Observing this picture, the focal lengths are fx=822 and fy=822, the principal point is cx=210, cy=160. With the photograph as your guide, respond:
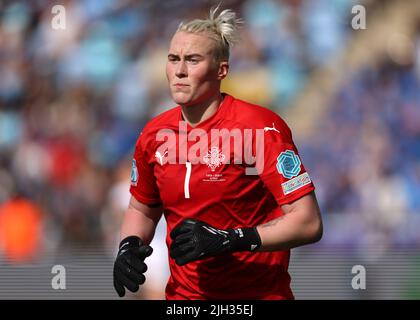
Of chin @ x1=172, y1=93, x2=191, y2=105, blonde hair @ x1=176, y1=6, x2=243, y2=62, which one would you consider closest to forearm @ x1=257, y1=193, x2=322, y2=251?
chin @ x1=172, y1=93, x2=191, y2=105

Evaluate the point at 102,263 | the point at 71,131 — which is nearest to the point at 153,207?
the point at 102,263

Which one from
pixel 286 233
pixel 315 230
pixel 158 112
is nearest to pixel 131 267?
pixel 286 233

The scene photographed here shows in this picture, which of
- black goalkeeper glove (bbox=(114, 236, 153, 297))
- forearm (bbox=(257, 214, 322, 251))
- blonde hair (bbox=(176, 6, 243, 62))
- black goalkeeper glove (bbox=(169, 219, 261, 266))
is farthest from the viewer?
blonde hair (bbox=(176, 6, 243, 62))

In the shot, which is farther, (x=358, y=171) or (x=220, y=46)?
(x=358, y=171)

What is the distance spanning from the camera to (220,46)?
385 cm

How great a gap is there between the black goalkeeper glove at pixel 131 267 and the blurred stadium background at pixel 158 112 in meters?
3.06

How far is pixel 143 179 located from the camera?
13.2 feet

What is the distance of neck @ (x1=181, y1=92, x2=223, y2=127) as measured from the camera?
3826 mm

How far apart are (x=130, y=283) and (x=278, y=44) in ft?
14.2

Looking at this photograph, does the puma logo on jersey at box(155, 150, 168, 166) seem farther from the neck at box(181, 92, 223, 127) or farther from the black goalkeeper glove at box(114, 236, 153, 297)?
the black goalkeeper glove at box(114, 236, 153, 297)

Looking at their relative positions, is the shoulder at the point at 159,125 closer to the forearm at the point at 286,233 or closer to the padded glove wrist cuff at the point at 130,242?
the padded glove wrist cuff at the point at 130,242

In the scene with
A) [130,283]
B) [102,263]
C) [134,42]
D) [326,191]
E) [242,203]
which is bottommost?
[102,263]

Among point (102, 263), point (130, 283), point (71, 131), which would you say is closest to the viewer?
point (130, 283)
